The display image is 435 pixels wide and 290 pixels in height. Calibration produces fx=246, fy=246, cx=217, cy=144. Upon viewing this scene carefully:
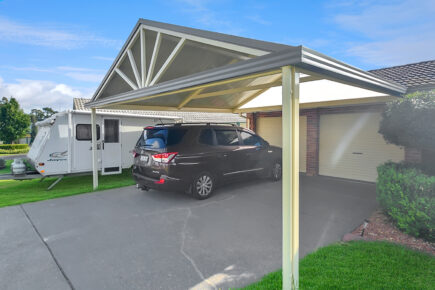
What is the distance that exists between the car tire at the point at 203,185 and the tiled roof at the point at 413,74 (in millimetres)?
4368

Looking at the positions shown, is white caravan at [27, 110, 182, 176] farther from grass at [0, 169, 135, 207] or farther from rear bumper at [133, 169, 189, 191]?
rear bumper at [133, 169, 189, 191]

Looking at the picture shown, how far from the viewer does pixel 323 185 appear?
24.6 ft

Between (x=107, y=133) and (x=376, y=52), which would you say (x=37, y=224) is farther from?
(x=376, y=52)

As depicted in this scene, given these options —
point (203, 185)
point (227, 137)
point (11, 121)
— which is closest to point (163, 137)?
point (203, 185)

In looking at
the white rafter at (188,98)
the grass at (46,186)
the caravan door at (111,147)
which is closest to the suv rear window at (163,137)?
the white rafter at (188,98)

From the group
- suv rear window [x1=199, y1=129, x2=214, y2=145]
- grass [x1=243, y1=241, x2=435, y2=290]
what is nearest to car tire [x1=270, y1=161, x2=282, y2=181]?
suv rear window [x1=199, y1=129, x2=214, y2=145]

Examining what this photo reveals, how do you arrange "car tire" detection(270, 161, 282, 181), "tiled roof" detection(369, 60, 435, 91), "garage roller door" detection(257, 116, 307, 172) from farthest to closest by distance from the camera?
"garage roller door" detection(257, 116, 307, 172) → "car tire" detection(270, 161, 282, 181) → "tiled roof" detection(369, 60, 435, 91)

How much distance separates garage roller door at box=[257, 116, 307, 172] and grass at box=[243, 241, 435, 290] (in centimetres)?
615

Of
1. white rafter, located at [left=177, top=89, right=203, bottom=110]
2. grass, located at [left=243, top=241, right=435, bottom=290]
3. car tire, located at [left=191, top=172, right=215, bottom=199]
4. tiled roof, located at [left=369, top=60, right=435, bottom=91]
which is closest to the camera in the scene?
grass, located at [left=243, top=241, right=435, bottom=290]

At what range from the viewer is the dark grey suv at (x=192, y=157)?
18.0ft

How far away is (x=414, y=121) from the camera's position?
419 cm

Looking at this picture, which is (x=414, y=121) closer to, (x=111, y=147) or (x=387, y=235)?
(x=387, y=235)

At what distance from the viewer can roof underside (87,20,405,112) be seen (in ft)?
9.09

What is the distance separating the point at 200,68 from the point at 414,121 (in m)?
4.27
